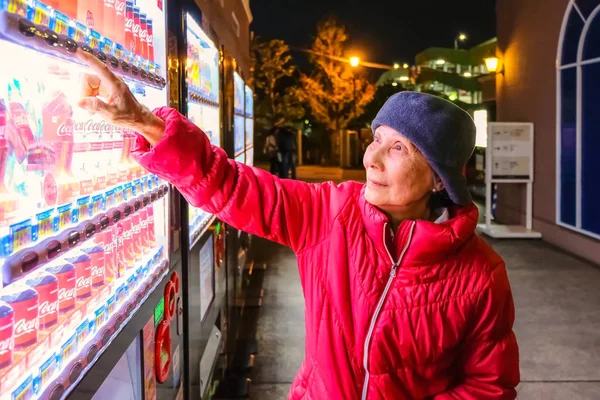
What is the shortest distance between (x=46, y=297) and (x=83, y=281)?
0.68 feet

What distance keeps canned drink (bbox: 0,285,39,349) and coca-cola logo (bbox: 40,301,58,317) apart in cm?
3

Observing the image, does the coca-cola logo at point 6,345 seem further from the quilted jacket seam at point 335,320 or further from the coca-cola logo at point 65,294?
the quilted jacket seam at point 335,320

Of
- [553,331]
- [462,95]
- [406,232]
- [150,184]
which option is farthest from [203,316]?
[462,95]

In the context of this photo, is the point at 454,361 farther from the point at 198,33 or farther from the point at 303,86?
the point at 303,86

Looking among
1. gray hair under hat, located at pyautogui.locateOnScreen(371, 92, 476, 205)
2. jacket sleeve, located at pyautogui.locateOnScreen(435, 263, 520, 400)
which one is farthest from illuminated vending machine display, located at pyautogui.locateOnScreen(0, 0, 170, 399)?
jacket sleeve, located at pyautogui.locateOnScreen(435, 263, 520, 400)

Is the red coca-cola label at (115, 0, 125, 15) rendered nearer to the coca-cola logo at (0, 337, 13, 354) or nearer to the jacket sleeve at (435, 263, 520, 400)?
the coca-cola logo at (0, 337, 13, 354)

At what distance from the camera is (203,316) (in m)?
2.89

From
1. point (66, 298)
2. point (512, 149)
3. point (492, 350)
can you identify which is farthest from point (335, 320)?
point (512, 149)

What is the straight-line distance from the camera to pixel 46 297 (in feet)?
3.81

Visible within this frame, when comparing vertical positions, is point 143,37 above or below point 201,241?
above

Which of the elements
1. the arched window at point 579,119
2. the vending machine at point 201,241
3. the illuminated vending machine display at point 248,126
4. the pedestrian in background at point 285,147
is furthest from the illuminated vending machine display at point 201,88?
the pedestrian in background at point 285,147

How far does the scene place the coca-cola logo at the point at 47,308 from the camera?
1.14 meters

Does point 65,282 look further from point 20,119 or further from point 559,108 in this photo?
point 559,108

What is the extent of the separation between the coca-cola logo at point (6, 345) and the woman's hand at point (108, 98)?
507mm
